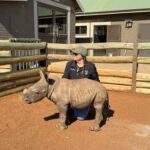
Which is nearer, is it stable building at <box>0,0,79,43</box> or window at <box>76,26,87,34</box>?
stable building at <box>0,0,79,43</box>

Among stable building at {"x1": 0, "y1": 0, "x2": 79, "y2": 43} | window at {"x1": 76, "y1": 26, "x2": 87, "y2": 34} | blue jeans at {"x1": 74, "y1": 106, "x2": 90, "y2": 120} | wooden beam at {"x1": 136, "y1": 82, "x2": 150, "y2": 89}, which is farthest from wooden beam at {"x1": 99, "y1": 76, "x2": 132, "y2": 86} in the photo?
window at {"x1": 76, "y1": 26, "x2": 87, "y2": 34}

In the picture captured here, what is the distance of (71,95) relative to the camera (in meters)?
4.49

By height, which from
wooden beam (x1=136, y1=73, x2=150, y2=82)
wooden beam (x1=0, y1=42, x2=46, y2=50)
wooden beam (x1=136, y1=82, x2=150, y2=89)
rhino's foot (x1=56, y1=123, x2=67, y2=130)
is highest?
wooden beam (x1=0, y1=42, x2=46, y2=50)

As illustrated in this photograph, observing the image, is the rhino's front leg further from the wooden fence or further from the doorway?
the doorway

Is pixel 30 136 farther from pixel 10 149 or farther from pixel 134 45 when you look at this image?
pixel 134 45

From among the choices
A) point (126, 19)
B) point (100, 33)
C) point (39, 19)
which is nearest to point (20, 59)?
point (39, 19)

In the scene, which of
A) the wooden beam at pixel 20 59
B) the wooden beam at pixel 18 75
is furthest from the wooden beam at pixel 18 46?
the wooden beam at pixel 18 75

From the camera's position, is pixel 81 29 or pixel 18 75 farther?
pixel 81 29

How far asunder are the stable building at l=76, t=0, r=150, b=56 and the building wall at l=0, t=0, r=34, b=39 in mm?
→ 4744

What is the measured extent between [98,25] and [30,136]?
16084mm

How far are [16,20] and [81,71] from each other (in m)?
8.03

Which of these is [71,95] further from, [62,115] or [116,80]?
[116,80]

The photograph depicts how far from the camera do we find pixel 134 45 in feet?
23.7

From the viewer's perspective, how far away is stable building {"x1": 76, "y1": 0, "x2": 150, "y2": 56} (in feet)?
57.2
